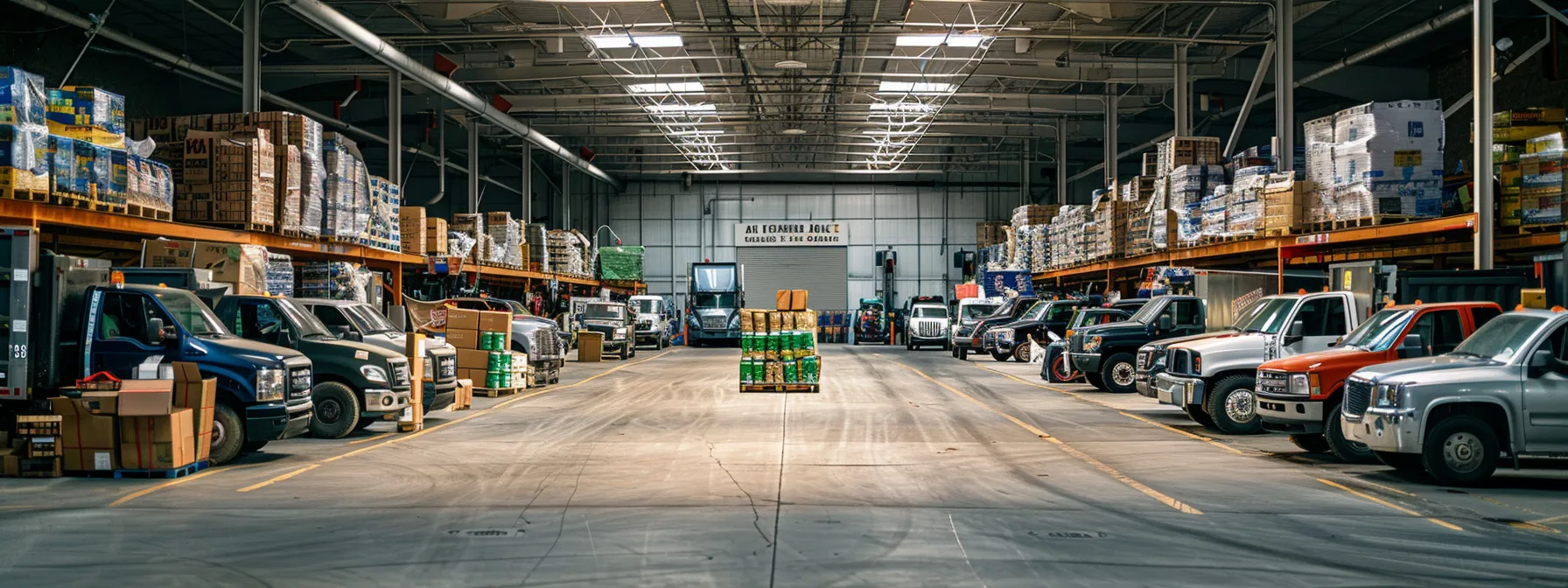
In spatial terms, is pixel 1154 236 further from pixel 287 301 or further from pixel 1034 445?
pixel 287 301

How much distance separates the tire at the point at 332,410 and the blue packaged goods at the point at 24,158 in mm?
3735

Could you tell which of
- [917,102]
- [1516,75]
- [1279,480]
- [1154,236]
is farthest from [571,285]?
[1279,480]

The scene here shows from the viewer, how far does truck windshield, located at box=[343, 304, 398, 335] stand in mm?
16250

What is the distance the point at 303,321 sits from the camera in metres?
14.7

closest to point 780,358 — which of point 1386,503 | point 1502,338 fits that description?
point 1502,338

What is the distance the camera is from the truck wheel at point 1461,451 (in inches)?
408

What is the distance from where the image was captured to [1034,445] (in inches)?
534

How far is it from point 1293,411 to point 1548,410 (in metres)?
2.48

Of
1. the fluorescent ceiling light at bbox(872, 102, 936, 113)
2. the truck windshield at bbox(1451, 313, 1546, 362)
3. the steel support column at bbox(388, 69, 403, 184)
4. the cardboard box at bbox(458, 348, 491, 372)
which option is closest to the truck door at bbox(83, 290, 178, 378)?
the cardboard box at bbox(458, 348, 491, 372)

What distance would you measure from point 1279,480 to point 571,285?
4039 cm

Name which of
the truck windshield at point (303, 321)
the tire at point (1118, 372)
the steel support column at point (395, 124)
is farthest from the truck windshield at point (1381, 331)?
the steel support column at point (395, 124)

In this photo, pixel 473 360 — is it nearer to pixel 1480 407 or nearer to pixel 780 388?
pixel 780 388

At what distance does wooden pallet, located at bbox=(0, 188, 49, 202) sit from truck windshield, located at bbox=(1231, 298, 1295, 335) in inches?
571

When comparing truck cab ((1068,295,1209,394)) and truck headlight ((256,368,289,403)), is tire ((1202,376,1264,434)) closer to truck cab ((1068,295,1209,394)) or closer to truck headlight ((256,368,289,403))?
truck cab ((1068,295,1209,394))
